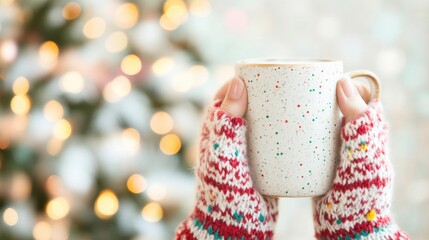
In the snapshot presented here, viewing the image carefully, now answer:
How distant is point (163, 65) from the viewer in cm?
153

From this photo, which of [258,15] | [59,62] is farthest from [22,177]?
[258,15]

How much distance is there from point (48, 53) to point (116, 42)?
17 cm

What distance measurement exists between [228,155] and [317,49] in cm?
74

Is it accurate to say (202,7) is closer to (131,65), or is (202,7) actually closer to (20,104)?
(131,65)

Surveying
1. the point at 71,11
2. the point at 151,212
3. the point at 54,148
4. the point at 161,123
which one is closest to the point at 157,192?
the point at 151,212

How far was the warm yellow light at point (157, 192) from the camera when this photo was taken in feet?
5.06

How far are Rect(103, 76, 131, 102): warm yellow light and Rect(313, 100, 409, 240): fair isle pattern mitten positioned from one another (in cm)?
82

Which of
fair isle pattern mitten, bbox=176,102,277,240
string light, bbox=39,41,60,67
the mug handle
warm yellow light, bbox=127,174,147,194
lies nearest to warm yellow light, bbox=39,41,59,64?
string light, bbox=39,41,60,67

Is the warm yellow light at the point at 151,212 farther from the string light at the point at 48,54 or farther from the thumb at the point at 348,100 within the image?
the thumb at the point at 348,100

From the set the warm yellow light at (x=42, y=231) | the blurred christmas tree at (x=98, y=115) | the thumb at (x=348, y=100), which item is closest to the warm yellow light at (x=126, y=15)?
the blurred christmas tree at (x=98, y=115)

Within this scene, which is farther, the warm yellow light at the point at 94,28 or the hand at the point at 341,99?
the warm yellow light at the point at 94,28

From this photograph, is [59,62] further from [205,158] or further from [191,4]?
[205,158]

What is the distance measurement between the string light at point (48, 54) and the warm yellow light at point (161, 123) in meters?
0.29

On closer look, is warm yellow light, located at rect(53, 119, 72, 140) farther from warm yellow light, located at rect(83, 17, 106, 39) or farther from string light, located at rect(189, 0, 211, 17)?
string light, located at rect(189, 0, 211, 17)
